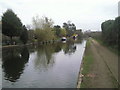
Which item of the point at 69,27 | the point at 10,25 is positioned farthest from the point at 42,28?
the point at 69,27

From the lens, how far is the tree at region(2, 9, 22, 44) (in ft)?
152

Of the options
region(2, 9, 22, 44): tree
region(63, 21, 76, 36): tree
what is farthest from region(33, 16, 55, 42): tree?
region(63, 21, 76, 36): tree

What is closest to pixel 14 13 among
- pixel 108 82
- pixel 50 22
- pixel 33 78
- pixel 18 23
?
pixel 18 23

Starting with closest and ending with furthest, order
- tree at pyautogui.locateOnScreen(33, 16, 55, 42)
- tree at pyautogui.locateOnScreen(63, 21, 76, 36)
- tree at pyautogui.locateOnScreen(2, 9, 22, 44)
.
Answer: tree at pyautogui.locateOnScreen(2, 9, 22, 44) → tree at pyautogui.locateOnScreen(33, 16, 55, 42) → tree at pyautogui.locateOnScreen(63, 21, 76, 36)

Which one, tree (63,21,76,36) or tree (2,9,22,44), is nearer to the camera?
tree (2,9,22,44)

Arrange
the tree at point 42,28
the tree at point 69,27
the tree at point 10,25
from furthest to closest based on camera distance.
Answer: the tree at point 69,27 < the tree at point 42,28 < the tree at point 10,25

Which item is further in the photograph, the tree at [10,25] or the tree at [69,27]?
the tree at [69,27]

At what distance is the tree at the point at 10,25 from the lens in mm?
46375

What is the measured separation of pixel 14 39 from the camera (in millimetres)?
48969

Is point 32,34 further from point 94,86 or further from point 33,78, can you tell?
point 94,86

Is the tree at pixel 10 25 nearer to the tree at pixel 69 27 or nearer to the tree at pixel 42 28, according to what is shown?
the tree at pixel 42 28

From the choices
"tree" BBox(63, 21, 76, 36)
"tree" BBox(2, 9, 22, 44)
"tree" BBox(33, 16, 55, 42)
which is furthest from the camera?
"tree" BBox(63, 21, 76, 36)

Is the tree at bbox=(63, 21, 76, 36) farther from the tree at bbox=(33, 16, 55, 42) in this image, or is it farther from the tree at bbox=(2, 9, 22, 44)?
the tree at bbox=(2, 9, 22, 44)

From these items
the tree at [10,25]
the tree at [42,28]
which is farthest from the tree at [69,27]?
the tree at [10,25]
